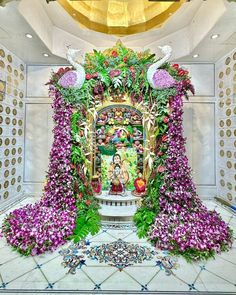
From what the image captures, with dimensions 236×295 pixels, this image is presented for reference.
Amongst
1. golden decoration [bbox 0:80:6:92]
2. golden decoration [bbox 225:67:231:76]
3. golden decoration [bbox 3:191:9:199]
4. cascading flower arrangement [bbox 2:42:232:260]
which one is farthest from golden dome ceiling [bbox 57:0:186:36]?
golden decoration [bbox 3:191:9:199]

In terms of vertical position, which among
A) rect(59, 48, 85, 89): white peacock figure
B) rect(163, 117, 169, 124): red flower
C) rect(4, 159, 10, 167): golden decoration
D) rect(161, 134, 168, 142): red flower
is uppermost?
rect(59, 48, 85, 89): white peacock figure

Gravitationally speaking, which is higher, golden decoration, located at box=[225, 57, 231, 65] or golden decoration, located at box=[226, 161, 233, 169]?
golden decoration, located at box=[225, 57, 231, 65]

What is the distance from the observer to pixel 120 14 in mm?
3639

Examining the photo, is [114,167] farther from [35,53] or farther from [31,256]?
[35,53]

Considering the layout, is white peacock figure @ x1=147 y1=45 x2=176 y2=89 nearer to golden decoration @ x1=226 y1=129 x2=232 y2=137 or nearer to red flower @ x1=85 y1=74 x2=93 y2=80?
red flower @ x1=85 y1=74 x2=93 y2=80

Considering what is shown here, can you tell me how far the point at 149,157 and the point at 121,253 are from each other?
5.07 feet

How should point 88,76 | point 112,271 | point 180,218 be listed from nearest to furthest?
point 112,271
point 180,218
point 88,76

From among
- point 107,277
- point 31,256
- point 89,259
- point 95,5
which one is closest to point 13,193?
point 31,256

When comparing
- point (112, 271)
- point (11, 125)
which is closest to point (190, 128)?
point (112, 271)

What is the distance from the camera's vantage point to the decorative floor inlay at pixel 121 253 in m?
2.16

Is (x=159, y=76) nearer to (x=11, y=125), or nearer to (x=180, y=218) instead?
(x=180, y=218)

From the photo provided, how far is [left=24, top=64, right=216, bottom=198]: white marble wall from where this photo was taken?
4.39 m

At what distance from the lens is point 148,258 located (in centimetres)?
224

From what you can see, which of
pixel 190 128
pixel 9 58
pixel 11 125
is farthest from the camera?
pixel 190 128
